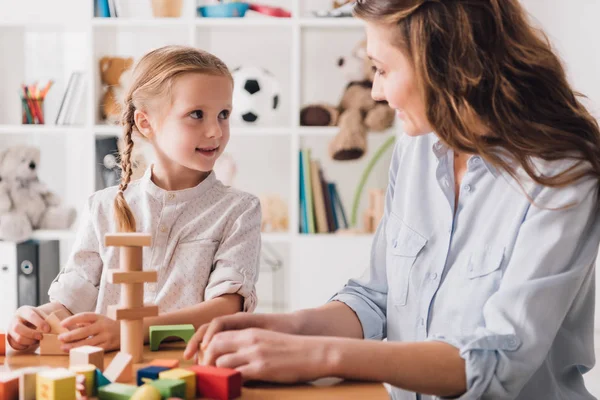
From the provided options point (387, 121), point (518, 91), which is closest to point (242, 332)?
point (518, 91)

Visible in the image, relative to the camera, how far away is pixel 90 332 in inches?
41.2

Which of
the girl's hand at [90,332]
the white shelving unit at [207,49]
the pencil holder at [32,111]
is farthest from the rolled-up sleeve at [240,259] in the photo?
the pencil holder at [32,111]

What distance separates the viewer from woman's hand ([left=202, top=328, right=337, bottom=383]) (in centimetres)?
86

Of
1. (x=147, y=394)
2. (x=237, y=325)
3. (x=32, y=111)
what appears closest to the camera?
(x=147, y=394)

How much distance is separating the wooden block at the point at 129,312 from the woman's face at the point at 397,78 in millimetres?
476

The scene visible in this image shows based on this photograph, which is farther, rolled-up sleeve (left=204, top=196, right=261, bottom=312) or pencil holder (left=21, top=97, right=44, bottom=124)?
pencil holder (left=21, top=97, right=44, bottom=124)

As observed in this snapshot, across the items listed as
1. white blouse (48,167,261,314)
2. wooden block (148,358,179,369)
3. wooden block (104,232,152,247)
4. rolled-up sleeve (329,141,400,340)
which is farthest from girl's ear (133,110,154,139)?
wooden block (148,358,179,369)

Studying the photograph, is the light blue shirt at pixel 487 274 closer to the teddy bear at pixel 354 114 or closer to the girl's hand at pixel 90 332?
the girl's hand at pixel 90 332

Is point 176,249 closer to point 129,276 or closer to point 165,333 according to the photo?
point 165,333

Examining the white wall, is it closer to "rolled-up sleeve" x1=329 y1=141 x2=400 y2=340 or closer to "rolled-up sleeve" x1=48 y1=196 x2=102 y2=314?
"rolled-up sleeve" x1=329 y1=141 x2=400 y2=340

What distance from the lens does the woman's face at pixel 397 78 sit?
1.09 m

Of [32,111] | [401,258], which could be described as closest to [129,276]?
[401,258]

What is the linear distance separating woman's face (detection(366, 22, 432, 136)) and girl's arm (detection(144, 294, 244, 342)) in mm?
489

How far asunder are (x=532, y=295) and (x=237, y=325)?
0.39 meters
